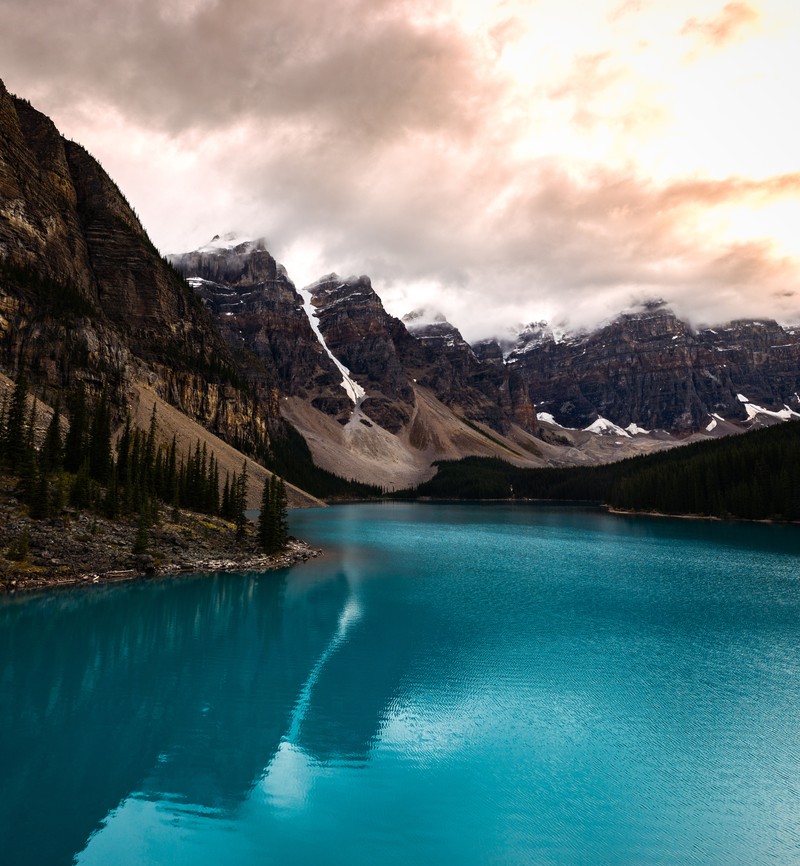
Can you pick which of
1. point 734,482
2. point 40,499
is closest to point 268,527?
point 40,499

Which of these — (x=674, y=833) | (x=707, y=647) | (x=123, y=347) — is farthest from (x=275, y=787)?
(x=123, y=347)

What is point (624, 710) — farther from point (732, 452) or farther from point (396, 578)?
point (732, 452)

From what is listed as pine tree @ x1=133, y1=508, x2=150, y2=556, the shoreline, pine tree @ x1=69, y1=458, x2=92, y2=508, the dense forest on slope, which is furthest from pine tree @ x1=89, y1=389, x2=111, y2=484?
the dense forest on slope

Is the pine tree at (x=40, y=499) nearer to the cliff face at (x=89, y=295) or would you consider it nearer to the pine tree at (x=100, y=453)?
the pine tree at (x=100, y=453)

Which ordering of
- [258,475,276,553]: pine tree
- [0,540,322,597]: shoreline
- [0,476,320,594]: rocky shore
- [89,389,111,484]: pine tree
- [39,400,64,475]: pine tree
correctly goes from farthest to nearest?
[258,475,276,553]: pine tree < [89,389,111,484]: pine tree < [39,400,64,475]: pine tree < [0,476,320,594]: rocky shore < [0,540,322,597]: shoreline

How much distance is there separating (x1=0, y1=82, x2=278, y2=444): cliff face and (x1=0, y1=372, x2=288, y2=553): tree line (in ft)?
129

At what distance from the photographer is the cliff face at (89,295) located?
302 feet

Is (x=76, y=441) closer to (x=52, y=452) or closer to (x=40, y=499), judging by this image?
(x=52, y=452)

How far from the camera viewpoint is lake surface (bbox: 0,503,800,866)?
11.5 metres

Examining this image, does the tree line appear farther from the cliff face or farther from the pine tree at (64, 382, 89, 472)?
the cliff face

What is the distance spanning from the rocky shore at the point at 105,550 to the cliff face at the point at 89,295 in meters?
56.3

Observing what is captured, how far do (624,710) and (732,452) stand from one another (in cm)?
11054

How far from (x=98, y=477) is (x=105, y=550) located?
604 inches

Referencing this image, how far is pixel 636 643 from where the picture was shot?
27.2 m
